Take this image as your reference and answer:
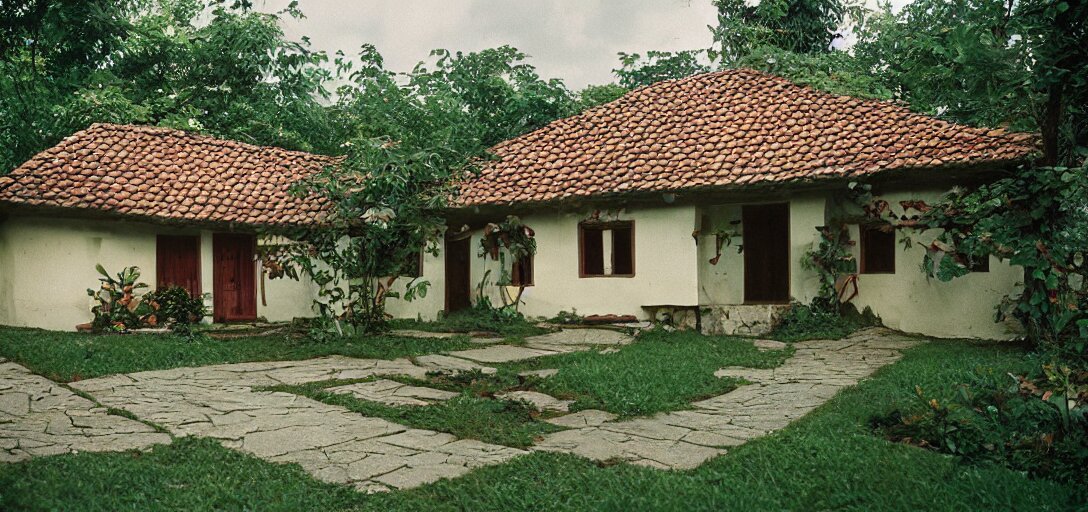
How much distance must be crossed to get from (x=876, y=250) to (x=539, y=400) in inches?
273

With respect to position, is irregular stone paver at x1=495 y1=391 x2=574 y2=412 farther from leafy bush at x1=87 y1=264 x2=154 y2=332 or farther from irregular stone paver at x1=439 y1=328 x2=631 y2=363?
leafy bush at x1=87 y1=264 x2=154 y2=332

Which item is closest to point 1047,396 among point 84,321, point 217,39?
point 84,321

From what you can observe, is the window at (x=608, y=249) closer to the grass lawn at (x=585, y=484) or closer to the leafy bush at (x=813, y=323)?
the leafy bush at (x=813, y=323)

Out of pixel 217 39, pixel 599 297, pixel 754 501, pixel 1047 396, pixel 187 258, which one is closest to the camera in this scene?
pixel 754 501

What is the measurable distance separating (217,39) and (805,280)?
50.7 ft

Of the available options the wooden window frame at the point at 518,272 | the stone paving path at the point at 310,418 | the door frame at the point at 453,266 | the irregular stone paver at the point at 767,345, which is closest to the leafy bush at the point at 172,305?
the door frame at the point at 453,266

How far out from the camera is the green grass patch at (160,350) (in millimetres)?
8438

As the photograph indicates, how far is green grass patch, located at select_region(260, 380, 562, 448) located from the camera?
534 centimetres

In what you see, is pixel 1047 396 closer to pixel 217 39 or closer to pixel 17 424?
pixel 17 424

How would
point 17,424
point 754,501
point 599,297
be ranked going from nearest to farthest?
point 754,501
point 17,424
point 599,297

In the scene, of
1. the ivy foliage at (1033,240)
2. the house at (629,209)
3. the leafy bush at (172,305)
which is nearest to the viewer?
the ivy foliage at (1033,240)

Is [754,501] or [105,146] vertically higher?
[105,146]

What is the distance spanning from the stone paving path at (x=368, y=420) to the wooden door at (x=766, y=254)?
4452mm

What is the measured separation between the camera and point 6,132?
57.3ft
